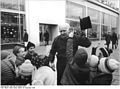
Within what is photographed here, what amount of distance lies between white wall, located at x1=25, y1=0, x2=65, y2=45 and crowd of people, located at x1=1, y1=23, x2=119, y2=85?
Result: 35.3 feet

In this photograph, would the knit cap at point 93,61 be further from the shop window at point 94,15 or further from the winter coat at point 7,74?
the shop window at point 94,15

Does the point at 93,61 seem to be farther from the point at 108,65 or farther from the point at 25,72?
the point at 25,72

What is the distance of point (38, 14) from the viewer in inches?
537

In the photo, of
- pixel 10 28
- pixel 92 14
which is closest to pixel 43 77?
pixel 10 28

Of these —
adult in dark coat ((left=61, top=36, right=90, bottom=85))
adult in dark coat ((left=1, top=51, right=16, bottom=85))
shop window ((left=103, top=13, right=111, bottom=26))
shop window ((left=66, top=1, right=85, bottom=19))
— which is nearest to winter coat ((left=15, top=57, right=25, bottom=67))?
adult in dark coat ((left=1, top=51, right=16, bottom=85))

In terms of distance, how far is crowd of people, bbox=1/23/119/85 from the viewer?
1836mm

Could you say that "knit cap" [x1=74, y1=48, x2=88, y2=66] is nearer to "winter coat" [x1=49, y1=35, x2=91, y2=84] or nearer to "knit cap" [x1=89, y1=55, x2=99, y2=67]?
"knit cap" [x1=89, y1=55, x2=99, y2=67]

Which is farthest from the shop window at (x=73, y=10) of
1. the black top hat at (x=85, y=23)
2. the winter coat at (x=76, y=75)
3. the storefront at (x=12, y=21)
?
the winter coat at (x=76, y=75)

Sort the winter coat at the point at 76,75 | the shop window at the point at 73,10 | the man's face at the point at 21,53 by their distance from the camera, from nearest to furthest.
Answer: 1. the winter coat at the point at 76,75
2. the man's face at the point at 21,53
3. the shop window at the point at 73,10

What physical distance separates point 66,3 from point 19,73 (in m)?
15.0

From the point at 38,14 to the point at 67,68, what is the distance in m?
12.1

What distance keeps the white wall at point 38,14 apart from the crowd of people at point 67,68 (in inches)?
424

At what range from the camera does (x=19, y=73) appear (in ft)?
7.23

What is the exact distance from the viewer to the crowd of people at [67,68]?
1.84 m
